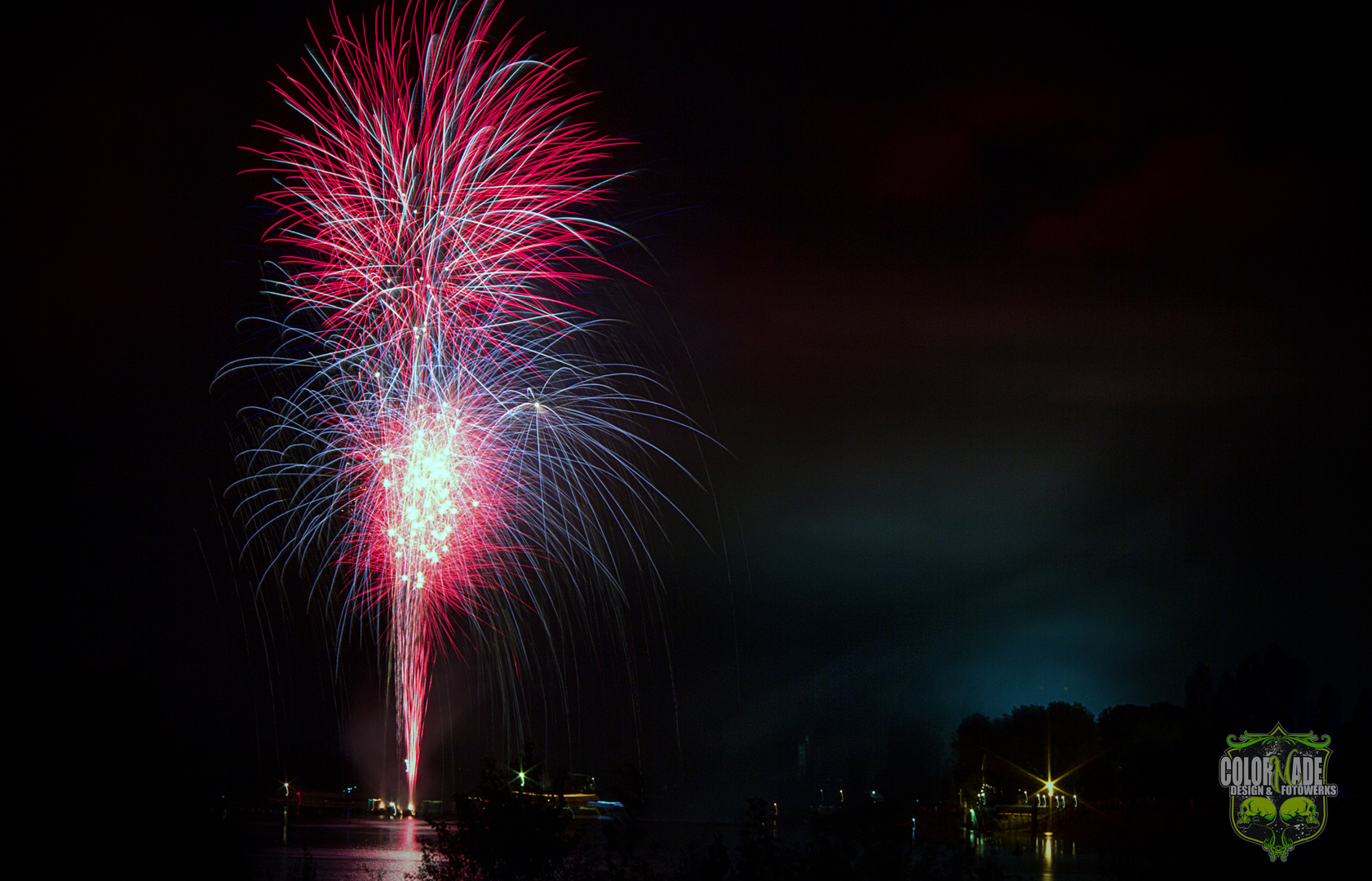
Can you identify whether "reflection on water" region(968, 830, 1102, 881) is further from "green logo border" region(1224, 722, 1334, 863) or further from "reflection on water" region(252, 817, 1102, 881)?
"green logo border" region(1224, 722, 1334, 863)

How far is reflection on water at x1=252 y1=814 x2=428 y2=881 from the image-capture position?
26609 mm

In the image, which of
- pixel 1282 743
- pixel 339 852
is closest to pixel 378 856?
pixel 339 852

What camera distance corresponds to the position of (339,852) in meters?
39.5

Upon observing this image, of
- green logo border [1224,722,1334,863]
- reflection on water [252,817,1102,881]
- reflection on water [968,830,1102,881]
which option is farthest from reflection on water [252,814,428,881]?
green logo border [1224,722,1334,863]

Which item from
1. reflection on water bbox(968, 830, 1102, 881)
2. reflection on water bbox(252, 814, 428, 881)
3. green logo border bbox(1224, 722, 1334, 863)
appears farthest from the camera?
reflection on water bbox(968, 830, 1102, 881)


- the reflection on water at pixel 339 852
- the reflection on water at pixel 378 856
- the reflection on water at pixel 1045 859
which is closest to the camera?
the reflection on water at pixel 339 852

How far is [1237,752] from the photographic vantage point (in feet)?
66.3

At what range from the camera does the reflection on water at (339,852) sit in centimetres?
2661

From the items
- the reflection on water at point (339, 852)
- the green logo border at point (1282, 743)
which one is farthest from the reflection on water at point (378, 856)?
the green logo border at point (1282, 743)

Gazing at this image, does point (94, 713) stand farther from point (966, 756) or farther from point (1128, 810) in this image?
point (966, 756)

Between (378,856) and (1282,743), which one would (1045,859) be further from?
(378,856)

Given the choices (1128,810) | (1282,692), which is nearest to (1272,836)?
(1128,810)

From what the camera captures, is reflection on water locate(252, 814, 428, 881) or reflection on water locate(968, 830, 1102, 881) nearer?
reflection on water locate(252, 814, 428, 881)

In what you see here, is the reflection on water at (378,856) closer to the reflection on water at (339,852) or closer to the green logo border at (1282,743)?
the reflection on water at (339,852)
